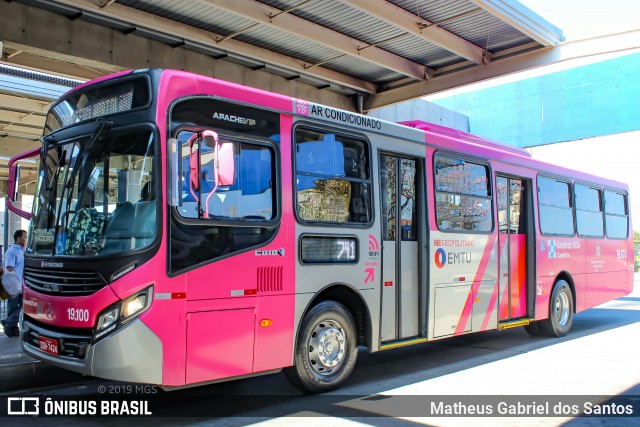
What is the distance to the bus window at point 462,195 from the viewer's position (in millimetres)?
8094

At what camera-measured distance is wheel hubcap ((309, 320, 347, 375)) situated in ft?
20.8

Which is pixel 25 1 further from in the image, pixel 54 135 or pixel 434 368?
pixel 434 368

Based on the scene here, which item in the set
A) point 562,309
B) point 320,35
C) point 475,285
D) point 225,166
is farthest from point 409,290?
point 320,35

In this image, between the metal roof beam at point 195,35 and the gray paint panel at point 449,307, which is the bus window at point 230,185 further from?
the metal roof beam at point 195,35

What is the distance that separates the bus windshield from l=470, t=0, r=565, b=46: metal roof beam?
7.88 metres

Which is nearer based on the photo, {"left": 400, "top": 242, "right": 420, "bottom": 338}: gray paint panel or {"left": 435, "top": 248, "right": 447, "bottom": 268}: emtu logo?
{"left": 400, "top": 242, "right": 420, "bottom": 338}: gray paint panel

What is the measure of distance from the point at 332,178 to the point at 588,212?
739cm

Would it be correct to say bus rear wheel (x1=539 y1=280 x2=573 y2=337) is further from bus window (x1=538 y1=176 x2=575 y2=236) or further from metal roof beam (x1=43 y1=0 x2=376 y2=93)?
metal roof beam (x1=43 y1=0 x2=376 y2=93)

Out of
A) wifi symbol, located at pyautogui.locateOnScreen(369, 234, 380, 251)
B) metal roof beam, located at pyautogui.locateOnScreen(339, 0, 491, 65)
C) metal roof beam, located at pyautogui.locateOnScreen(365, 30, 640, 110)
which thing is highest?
metal roof beam, located at pyautogui.locateOnScreen(339, 0, 491, 65)

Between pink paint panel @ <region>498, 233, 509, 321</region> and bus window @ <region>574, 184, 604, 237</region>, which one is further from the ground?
bus window @ <region>574, 184, 604, 237</region>

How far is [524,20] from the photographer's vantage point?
11.6 metres

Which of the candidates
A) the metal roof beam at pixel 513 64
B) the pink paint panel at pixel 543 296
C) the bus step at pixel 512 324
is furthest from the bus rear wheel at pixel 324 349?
the metal roof beam at pixel 513 64

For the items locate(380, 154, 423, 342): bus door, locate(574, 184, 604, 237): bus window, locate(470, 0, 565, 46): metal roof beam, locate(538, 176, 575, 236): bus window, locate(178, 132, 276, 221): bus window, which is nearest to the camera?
locate(178, 132, 276, 221): bus window

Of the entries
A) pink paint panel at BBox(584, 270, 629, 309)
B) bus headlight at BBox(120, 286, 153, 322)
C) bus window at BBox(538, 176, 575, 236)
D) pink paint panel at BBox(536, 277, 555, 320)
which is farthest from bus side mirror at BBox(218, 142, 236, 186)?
pink paint panel at BBox(584, 270, 629, 309)
